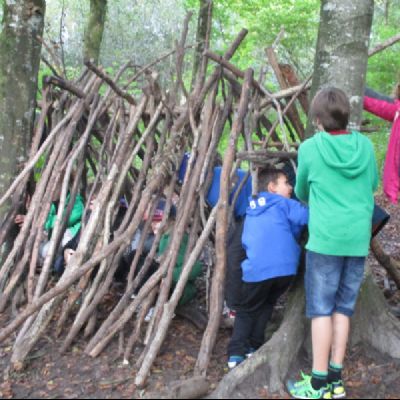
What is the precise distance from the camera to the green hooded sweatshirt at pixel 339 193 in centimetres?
271

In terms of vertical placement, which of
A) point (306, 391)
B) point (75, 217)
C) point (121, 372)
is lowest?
point (121, 372)

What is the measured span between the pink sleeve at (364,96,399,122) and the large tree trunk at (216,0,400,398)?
14.8 inches

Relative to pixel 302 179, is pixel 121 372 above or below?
below

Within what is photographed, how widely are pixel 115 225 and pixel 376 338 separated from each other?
7.81ft

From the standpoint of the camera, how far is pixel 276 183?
344 centimetres

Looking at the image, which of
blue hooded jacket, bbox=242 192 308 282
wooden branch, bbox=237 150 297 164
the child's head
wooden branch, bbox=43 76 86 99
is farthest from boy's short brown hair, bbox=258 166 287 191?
wooden branch, bbox=43 76 86 99

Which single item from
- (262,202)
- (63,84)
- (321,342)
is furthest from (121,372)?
(63,84)

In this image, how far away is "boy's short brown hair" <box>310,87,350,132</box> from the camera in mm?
2777

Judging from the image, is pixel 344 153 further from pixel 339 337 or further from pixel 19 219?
pixel 19 219

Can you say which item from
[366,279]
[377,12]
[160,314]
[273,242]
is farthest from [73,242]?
[377,12]

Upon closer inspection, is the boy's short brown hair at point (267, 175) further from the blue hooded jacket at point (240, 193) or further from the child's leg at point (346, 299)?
the child's leg at point (346, 299)

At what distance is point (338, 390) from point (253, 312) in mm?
789

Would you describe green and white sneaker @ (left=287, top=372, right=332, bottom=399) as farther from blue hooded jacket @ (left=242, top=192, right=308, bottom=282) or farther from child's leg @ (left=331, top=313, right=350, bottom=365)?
blue hooded jacket @ (left=242, top=192, right=308, bottom=282)

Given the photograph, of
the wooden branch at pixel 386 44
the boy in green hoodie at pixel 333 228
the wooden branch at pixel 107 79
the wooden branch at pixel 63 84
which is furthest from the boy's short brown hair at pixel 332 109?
the wooden branch at pixel 63 84
